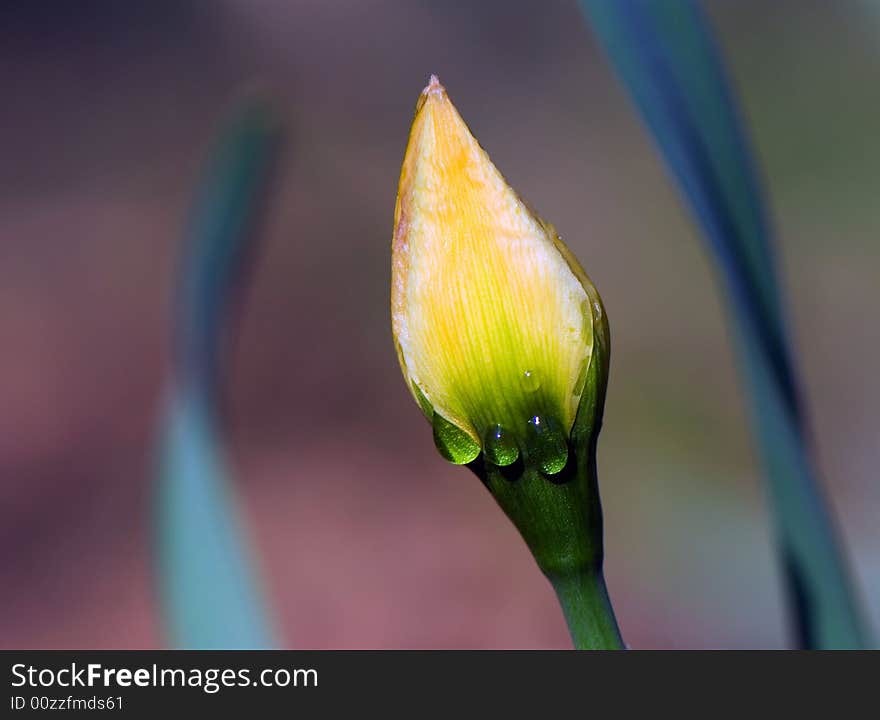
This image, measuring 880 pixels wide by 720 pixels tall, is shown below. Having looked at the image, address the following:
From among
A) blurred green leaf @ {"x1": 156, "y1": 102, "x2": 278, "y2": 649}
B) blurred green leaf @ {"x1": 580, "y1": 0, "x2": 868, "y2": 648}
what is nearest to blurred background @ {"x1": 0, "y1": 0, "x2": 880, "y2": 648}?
blurred green leaf @ {"x1": 156, "y1": 102, "x2": 278, "y2": 649}

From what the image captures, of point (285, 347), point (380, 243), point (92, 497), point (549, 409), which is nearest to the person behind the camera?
point (549, 409)

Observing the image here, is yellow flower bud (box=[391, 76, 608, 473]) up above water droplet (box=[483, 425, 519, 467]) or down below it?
above

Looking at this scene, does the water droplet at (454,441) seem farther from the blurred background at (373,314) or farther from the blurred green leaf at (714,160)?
the blurred background at (373,314)

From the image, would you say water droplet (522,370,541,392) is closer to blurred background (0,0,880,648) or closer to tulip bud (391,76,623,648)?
tulip bud (391,76,623,648)

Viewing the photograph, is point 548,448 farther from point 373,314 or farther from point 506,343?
point 373,314
